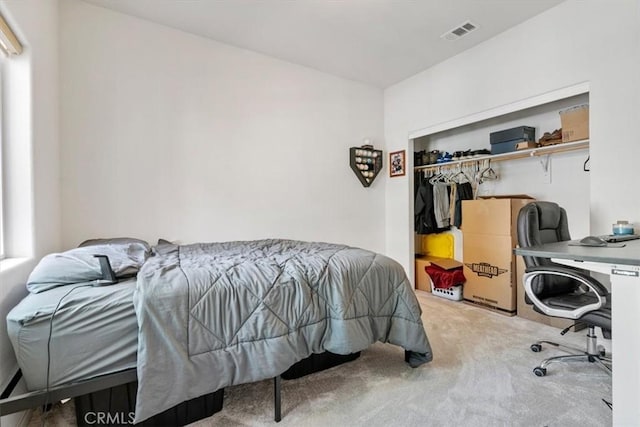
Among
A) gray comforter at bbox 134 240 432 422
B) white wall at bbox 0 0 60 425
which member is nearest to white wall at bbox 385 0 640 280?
gray comforter at bbox 134 240 432 422

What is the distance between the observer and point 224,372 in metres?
1.49

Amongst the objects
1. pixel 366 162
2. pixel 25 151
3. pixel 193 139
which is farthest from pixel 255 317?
pixel 366 162

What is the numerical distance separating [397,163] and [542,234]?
2.38m

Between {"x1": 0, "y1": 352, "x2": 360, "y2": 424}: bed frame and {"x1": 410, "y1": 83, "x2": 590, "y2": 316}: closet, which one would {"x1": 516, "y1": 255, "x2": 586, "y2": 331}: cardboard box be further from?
{"x1": 0, "y1": 352, "x2": 360, "y2": 424}: bed frame

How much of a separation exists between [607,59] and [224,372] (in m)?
3.46

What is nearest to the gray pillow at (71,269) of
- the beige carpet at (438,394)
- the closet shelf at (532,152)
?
the beige carpet at (438,394)

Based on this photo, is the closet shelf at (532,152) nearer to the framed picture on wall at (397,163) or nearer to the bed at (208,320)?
the framed picture on wall at (397,163)

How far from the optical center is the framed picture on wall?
4293mm

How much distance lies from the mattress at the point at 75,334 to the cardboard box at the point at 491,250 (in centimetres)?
332

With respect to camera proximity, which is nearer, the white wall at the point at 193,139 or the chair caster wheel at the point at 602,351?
the chair caster wheel at the point at 602,351

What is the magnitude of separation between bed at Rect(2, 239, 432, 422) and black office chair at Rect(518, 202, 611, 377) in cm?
77

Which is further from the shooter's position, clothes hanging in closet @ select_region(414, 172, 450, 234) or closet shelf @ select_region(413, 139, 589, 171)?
clothes hanging in closet @ select_region(414, 172, 450, 234)

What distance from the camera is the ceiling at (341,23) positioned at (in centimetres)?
271

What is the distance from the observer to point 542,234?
7.19ft
